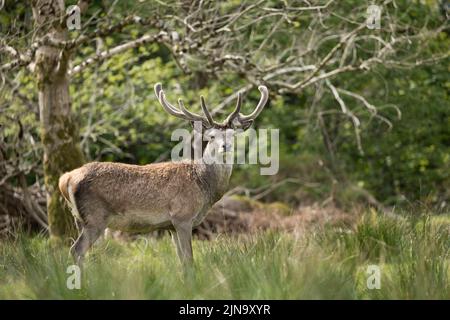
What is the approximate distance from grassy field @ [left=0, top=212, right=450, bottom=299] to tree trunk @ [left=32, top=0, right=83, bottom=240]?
1.96m

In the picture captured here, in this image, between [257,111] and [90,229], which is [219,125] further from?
[90,229]

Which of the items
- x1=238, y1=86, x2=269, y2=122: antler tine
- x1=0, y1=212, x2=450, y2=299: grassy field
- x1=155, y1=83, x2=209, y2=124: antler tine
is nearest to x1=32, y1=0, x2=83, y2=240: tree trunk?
x1=0, y1=212, x2=450, y2=299: grassy field

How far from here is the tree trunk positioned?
9.35 meters

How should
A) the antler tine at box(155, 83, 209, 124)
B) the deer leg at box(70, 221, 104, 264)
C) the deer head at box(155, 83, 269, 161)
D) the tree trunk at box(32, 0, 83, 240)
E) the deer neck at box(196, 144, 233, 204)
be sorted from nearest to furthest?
the deer leg at box(70, 221, 104, 264) < the deer head at box(155, 83, 269, 161) < the antler tine at box(155, 83, 209, 124) < the deer neck at box(196, 144, 233, 204) < the tree trunk at box(32, 0, 83, 240)

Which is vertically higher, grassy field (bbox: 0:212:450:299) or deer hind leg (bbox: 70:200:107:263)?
deer hind leg (bbox: 70:200:107:263)

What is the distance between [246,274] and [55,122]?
453 centimetres

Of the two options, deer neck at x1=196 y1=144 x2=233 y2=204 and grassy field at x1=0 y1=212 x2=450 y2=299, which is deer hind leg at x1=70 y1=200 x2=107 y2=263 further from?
deer neck at x1=196 y1=144 x2=233 y2=204

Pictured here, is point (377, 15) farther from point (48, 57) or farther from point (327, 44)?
point (327, 44)

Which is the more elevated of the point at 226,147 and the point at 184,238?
the point at 226,147

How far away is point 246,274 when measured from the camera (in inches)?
A: 228

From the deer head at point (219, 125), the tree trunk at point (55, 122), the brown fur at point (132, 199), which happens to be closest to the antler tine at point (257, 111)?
the deer head at point (219, 125)

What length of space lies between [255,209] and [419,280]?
9.06 meters

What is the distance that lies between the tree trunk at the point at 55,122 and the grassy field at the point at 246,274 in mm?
1957

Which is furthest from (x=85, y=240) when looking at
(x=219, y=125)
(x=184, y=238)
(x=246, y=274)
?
(x=246, y=274)
